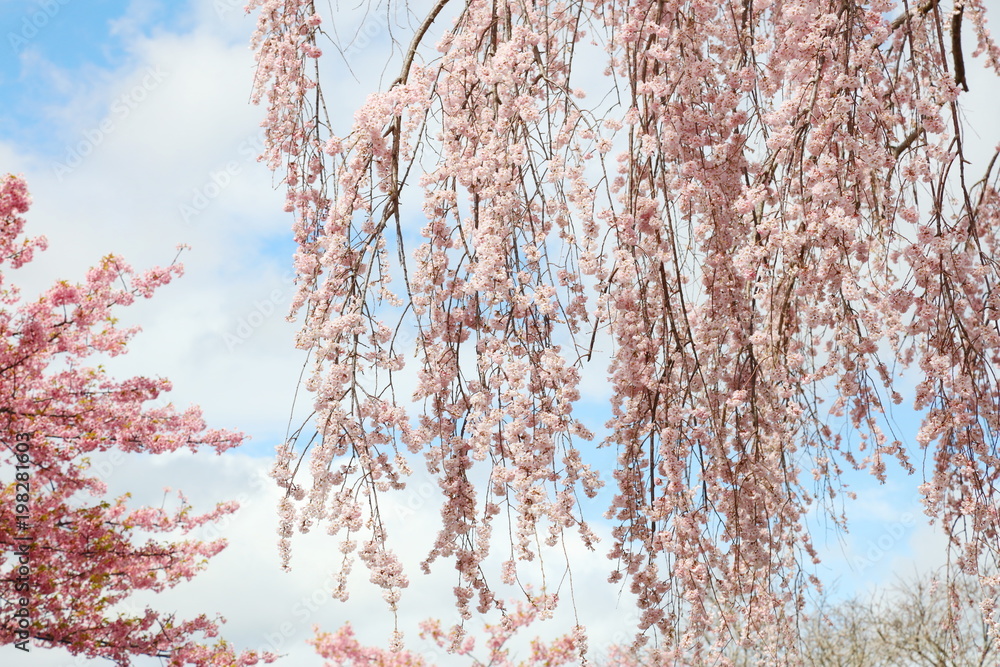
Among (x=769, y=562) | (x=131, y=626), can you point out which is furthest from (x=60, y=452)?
(x=769, y=562)

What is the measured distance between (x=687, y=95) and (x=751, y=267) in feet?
1.32

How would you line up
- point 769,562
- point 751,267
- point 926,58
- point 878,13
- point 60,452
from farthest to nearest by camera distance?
point 60,452
point 926,58
point 769,562
point 878,13
point 751,267

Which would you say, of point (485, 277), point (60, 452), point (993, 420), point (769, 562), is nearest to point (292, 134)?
point (485, 277)

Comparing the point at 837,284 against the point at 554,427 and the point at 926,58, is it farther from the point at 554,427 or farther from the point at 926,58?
the point at 926,58

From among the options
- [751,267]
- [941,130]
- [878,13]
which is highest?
[878,13]

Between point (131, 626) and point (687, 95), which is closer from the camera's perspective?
point (687, 95)

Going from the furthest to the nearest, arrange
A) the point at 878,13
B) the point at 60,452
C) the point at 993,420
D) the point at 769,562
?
the point at 60,452 < the point at 769,562 < the point at 993,420 < the point at 878,13

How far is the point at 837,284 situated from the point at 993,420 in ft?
2.17

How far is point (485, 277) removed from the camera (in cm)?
171

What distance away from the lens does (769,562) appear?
2.35m

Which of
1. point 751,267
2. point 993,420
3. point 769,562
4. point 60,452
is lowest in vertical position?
point 769,562

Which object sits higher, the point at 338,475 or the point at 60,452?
the point at 60,452

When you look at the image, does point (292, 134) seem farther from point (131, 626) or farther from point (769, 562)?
point (131, 626)

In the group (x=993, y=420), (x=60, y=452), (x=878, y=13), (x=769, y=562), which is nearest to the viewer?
(x=878, y=13)
